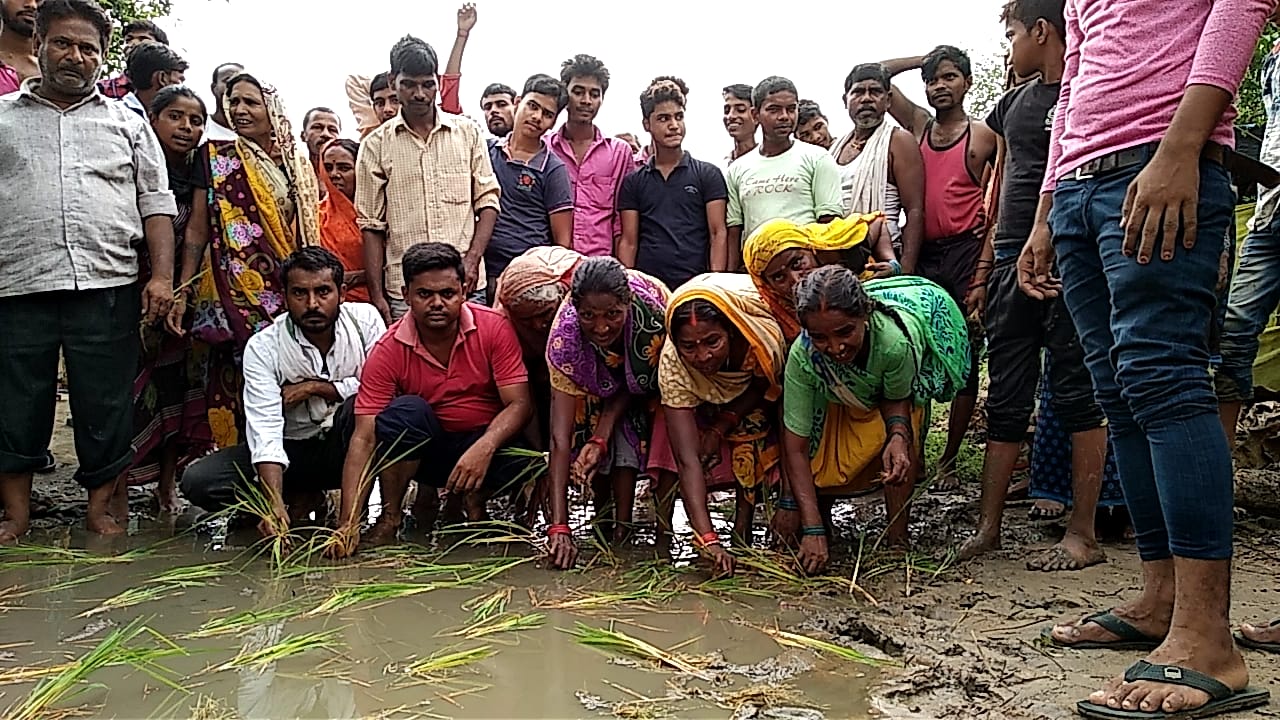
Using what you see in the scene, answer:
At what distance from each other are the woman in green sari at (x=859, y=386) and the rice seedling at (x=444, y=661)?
50.2 inches

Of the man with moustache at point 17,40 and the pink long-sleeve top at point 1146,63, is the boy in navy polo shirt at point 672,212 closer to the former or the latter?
the pink long-sleeve top at point 1146,63

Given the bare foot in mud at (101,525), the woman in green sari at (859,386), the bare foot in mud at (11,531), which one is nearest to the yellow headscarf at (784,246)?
the woman in green sari at (859,386)

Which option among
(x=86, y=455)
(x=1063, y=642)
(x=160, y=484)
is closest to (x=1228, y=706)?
(x=1063, y=642)

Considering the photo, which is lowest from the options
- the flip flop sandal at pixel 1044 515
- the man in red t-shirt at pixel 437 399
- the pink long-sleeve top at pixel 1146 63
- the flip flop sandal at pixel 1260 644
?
the flip flop sandal at pixel 1044 515

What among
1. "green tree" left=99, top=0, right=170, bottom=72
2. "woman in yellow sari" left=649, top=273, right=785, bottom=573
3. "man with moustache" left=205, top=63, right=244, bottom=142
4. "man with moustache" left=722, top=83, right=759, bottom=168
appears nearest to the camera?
"woman in yellow sari" left=649, top=273, right=785, bottom=573

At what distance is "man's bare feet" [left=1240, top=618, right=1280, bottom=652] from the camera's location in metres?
2.54

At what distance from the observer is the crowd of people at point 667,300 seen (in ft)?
7.47

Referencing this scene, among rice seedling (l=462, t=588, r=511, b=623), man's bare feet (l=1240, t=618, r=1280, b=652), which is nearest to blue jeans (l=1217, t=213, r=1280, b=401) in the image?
man's bare feet (l=1240, t=618, r=1280, b=652)

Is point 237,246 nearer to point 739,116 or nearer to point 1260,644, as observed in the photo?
point 739,116

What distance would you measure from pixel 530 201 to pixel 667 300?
1.55 meters

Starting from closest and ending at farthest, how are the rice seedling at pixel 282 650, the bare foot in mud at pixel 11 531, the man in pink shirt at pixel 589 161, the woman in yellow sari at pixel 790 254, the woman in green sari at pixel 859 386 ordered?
the rice seedling at pixel 282 650, the woman in green sari at pixel 859 386, the woman in yellow sari at pixel 790 254, the bare foot in mud at pixel 11 531, the man in pink shirt at pixel 589 161

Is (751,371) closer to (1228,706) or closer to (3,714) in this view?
(1228,706)

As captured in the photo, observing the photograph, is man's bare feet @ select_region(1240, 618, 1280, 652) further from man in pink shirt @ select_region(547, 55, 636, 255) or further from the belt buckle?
man in pink shirt @ select_region(547, 55, 636, 255)

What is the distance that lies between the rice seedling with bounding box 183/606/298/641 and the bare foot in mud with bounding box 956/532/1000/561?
2.34 m
